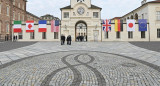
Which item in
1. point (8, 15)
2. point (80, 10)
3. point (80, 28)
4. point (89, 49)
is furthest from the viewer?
point (8, 15)

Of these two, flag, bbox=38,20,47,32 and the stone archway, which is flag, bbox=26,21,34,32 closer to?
flag, bbox=38,20,47,32

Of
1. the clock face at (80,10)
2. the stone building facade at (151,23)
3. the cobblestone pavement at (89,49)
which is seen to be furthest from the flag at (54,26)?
the stone building facade at (151,23)

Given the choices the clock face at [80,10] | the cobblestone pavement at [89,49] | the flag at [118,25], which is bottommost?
the cobblestone pavement at [89,49]

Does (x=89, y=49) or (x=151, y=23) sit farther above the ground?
(x=151, y=23)

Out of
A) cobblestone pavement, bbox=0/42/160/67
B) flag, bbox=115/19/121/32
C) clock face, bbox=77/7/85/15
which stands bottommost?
cobblestone pavement, bbox=0/42/160/67

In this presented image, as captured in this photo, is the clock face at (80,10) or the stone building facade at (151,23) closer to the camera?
the stone building facade at (151,23)

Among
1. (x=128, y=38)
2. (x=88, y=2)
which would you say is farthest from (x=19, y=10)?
(x=128, y=38)

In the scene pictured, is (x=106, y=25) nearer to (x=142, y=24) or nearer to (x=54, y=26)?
(x=142, y=24)

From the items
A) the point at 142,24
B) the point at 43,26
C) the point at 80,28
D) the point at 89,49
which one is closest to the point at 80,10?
the point at 80,28

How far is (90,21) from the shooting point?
90.9 ft

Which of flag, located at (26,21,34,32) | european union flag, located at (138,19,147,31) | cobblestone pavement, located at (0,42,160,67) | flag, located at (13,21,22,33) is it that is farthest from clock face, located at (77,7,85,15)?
cobblestone pavement, located at (0,42,160,67)

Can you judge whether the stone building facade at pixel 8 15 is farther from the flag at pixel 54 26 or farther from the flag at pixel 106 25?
the flag at pixel 106 25

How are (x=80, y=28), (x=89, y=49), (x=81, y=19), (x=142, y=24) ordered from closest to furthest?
(x=89, y=49) < (x=142, y=24) < (x=81, y=19) < (x=80, y=28)

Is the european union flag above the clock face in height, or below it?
below
